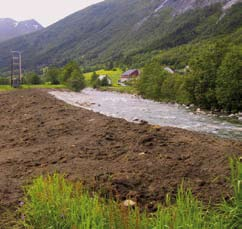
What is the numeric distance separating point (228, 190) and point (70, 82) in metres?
85.4

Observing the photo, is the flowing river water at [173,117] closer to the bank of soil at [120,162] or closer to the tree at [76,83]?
the bank of soil at [120,162]

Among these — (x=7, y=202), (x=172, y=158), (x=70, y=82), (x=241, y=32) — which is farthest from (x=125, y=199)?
(x=241, y=32)

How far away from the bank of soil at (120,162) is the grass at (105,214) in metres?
0.38

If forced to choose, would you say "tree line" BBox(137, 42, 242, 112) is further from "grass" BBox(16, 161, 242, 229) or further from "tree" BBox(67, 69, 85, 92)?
"grass" BBox(16, 161, 242, 229)

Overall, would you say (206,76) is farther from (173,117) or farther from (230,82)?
(173,117)

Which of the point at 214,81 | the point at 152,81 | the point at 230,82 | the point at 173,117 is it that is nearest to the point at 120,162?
the point at 173,117

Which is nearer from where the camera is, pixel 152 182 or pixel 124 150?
pixel 152 182

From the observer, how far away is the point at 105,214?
425cm

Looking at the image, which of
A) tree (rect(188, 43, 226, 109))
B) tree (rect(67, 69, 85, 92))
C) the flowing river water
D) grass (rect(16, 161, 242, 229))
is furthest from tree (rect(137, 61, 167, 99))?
grass (rect(16, 161, 242, 229))

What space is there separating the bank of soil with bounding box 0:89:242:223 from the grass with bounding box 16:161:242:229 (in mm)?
384

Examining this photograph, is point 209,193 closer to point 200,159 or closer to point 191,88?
point 200,159

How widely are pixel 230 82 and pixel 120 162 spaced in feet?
116

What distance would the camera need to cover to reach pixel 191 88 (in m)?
49.0

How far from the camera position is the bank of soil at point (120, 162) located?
6.20 metres
